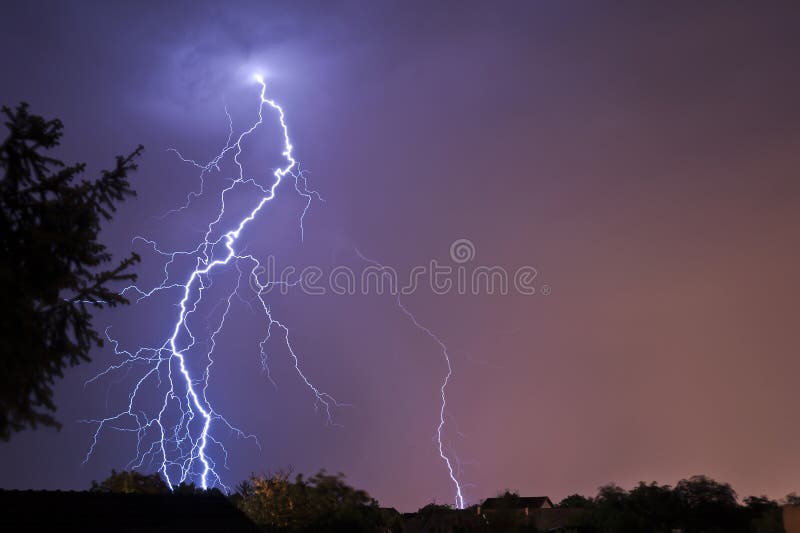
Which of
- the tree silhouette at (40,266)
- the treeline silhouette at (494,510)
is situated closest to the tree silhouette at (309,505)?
the treeline silhouette at (494,510)

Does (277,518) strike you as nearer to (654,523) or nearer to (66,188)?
(654,523)

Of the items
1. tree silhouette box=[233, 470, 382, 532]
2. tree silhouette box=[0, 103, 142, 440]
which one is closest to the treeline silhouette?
tree silhouette box=[233, 470, 382, 532]

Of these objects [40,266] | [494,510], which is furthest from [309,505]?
[40,266]

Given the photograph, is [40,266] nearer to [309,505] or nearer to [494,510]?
[309,505]

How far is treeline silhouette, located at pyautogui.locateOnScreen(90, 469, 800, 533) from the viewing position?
26.9 m

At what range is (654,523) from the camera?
36031 millimetres

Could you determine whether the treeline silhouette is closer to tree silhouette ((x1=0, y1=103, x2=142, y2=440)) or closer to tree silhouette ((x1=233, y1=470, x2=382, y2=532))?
tree silhouette ((x1=233, y1=470, x2=382, y2=532))

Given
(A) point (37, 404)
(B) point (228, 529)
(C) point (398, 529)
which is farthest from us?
(C) point (398, 529)

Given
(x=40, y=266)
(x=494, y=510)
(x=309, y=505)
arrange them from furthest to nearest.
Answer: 1. (x=494, y=510)
2. (x=309, y=505)
3. (x=40, y=266)

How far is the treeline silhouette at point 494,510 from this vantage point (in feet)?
88.3

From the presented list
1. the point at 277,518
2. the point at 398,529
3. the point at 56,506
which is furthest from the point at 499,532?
the point at 56,506

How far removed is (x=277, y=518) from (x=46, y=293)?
21835 millimetres

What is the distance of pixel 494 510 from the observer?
34.1 metres

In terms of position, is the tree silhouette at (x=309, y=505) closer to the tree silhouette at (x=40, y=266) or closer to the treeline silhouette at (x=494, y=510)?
the treeline silhouette at (x=494, y=510)
